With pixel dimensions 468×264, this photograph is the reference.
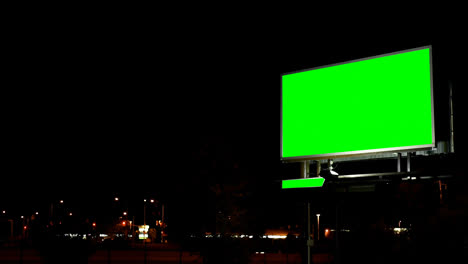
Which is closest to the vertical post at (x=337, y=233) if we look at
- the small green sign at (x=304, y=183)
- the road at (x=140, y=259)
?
the small green sign at (x=304, y=183)

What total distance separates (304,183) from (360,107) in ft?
5.34

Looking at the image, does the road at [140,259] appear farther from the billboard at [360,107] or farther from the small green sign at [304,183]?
the small green sign at [304,183]

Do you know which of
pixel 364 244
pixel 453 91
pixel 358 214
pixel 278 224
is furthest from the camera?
pixel 278 224

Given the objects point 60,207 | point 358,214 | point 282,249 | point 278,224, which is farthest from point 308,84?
point 60,207

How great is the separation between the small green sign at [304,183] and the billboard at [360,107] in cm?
56

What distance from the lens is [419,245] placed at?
11969 millimetres

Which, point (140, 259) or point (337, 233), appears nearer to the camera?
point (337, 233)

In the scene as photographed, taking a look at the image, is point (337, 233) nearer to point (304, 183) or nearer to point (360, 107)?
point (304, 183)

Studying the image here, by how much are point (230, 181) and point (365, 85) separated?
26.7 m

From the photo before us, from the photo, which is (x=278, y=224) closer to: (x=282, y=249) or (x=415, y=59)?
(x=282, y=249)

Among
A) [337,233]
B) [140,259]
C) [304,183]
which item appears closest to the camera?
[337,233]

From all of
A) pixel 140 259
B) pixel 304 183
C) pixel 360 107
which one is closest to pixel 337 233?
pixel 304 183

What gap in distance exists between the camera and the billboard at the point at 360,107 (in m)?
8.54

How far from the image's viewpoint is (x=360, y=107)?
9.25 metres
